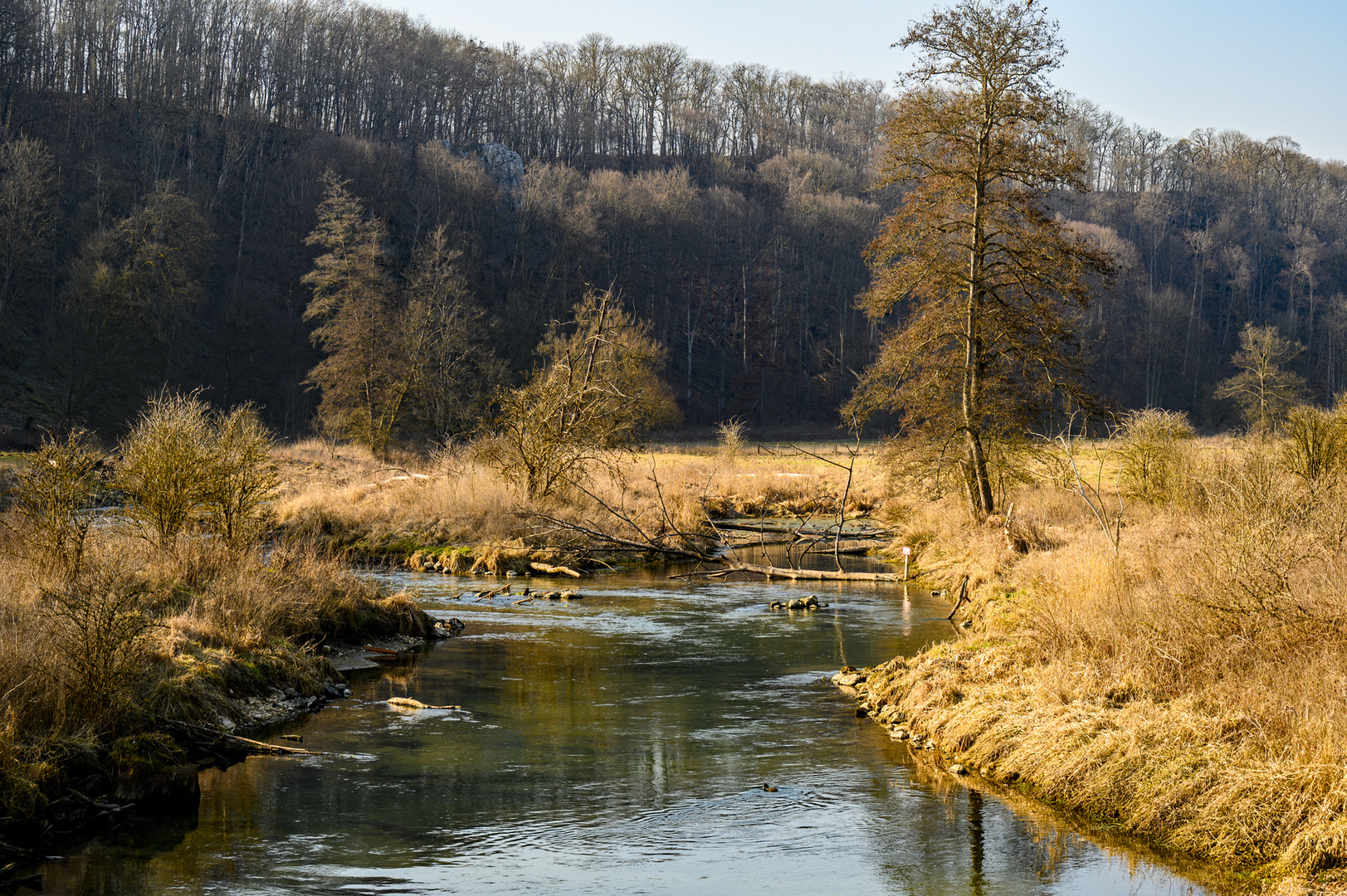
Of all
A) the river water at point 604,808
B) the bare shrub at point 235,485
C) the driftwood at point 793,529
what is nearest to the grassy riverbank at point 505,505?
the driftwood at point 793,529

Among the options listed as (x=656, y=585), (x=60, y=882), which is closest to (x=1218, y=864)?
(x=60, y=882)

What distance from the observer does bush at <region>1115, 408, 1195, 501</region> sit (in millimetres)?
28203

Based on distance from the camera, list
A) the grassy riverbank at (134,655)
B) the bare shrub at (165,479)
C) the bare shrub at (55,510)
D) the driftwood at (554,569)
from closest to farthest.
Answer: the grassy riverbank at (134,655), the bare shrub at (55,510), the bare shrub at (165,479), the driftwood at (554,569)

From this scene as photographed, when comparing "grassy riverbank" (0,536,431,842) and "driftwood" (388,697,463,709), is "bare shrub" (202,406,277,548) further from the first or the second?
"driftwood" (388,697,463,709)

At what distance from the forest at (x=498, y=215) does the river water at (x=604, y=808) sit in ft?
127

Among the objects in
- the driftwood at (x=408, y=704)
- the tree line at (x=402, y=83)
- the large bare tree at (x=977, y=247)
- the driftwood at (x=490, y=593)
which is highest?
the tree line at (x=402, y=83)

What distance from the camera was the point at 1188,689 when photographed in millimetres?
12023

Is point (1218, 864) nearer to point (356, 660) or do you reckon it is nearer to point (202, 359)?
point (356, 660)

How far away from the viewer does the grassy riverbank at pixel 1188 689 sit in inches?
386

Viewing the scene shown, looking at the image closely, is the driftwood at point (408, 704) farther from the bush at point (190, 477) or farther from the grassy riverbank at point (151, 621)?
the bush at point (190, 477)

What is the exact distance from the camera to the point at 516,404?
33.0 metres

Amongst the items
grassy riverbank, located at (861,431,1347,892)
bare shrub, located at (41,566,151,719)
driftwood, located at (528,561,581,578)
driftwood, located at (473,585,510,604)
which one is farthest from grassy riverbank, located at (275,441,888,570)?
bare shrub, located at (41,566,151,719)

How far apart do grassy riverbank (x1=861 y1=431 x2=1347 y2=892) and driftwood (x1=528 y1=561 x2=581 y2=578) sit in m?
12.9

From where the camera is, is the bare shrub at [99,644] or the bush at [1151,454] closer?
the bare shrub at [99,644]
